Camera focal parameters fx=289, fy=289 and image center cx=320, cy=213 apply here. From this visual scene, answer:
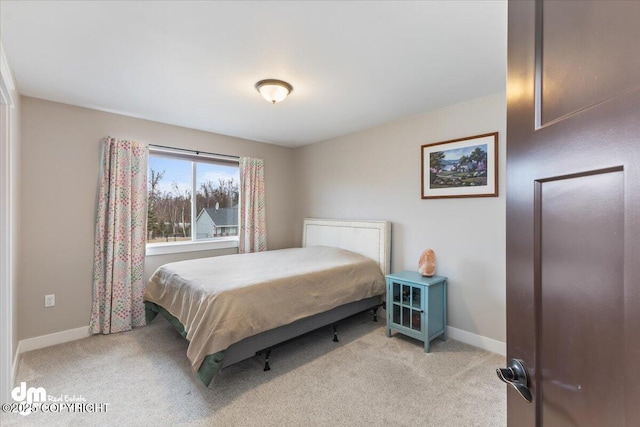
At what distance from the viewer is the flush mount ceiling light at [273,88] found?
228 cm

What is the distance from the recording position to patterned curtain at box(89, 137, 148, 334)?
2934 millimetres

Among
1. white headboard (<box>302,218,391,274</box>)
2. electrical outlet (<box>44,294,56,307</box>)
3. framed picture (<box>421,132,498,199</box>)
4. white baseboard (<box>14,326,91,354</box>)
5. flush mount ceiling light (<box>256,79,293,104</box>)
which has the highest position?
flush mount ceiling light (<box>256,79,293,104</box>)

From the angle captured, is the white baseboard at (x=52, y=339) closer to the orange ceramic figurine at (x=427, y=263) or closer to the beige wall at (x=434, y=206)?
the beige wall at (x=434, y=206)

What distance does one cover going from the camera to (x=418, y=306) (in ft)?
8.78

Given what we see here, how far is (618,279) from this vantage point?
480 mm

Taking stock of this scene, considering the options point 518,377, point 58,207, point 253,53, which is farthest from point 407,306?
point 58,207

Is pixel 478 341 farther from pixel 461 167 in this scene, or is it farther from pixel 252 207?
Result: pixel 252 207

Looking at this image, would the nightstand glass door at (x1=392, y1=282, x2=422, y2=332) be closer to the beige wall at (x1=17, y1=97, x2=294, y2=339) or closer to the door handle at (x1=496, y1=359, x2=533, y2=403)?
the door handle at (x1=496, y1=359, x2=533, y2=403)

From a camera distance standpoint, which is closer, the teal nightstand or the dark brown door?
the dark brown door

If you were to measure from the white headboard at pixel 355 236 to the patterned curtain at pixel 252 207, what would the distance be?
0.67m

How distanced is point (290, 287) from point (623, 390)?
2150 mm

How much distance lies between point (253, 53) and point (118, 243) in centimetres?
239

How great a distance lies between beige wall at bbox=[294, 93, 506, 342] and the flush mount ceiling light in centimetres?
152

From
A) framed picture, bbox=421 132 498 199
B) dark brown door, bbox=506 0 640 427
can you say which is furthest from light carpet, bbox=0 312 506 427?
framed picture, bbox=421 132 498 199
